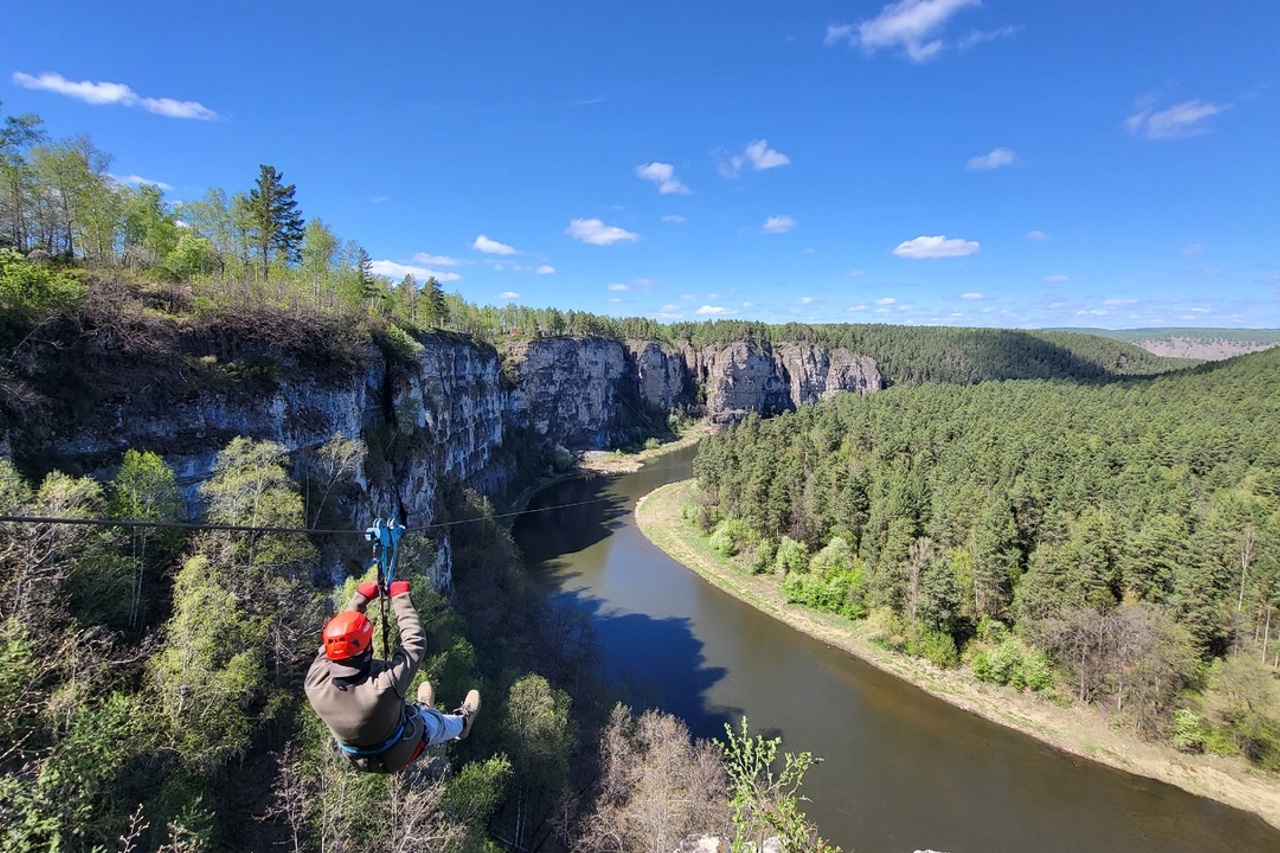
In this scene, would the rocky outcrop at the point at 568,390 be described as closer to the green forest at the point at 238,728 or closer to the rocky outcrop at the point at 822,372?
the rocky outcrop at the point at 822,372

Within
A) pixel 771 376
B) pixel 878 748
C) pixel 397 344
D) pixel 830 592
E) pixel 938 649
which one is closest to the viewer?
pixel 878 748

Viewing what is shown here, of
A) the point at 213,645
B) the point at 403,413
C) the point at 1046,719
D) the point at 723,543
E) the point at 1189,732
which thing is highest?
the point at 403,413

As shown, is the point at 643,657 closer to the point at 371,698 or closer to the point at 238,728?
the point at 238,728

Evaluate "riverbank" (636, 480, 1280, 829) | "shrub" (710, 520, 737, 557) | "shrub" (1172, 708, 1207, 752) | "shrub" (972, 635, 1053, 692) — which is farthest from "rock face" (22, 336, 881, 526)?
"shrub" (1172, 708, 1207, 752)

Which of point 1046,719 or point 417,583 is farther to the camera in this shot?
point 1046,719

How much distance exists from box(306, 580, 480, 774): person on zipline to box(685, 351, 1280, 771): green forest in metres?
28.5

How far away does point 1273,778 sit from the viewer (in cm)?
1983

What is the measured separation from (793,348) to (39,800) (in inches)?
5095

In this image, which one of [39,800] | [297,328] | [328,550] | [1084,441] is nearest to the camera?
[39,800]

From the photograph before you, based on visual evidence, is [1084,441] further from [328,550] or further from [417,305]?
[417,305]

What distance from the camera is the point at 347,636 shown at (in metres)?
4.00

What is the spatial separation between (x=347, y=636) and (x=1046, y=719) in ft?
96.6

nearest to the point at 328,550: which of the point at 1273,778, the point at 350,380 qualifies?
the point at 350,380

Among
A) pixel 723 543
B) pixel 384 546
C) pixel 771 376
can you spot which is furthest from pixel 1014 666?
pixel 771 376
